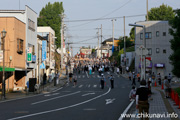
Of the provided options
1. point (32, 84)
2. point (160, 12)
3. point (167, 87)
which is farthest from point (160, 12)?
Answer: point (167, 87)

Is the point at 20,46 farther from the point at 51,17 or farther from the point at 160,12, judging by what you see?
the point at 160,12

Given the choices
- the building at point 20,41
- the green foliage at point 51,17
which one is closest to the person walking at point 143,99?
the building at point 20,41

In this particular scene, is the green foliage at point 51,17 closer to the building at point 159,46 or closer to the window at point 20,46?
the building at point 159,46

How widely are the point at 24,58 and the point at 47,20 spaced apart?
4371 centimetres

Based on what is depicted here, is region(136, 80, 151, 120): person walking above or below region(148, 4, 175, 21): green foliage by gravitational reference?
below

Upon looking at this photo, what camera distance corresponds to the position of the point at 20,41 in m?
37.3

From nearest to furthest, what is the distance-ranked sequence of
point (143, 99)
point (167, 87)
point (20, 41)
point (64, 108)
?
point (143, 99), point (64, 108), point (167, 87), point (20, 41)

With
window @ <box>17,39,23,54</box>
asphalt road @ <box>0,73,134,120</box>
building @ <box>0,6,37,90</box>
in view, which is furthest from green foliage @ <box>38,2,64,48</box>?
asphalt road @ <box>0,73,134,120</box>

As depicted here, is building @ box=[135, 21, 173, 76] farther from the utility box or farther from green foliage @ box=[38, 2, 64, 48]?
the utility box

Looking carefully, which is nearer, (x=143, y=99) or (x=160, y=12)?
(x=143, y=99)

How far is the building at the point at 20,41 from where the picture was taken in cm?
3497

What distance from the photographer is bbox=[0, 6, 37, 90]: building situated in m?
35.0

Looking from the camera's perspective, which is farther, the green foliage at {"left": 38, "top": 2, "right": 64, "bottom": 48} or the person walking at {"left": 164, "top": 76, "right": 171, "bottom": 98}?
the green foliage at {"left": 38, "top": 2, "right": 64, "bottom": 48}

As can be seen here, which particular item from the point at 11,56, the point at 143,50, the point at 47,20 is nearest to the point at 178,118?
the point at 143,50
